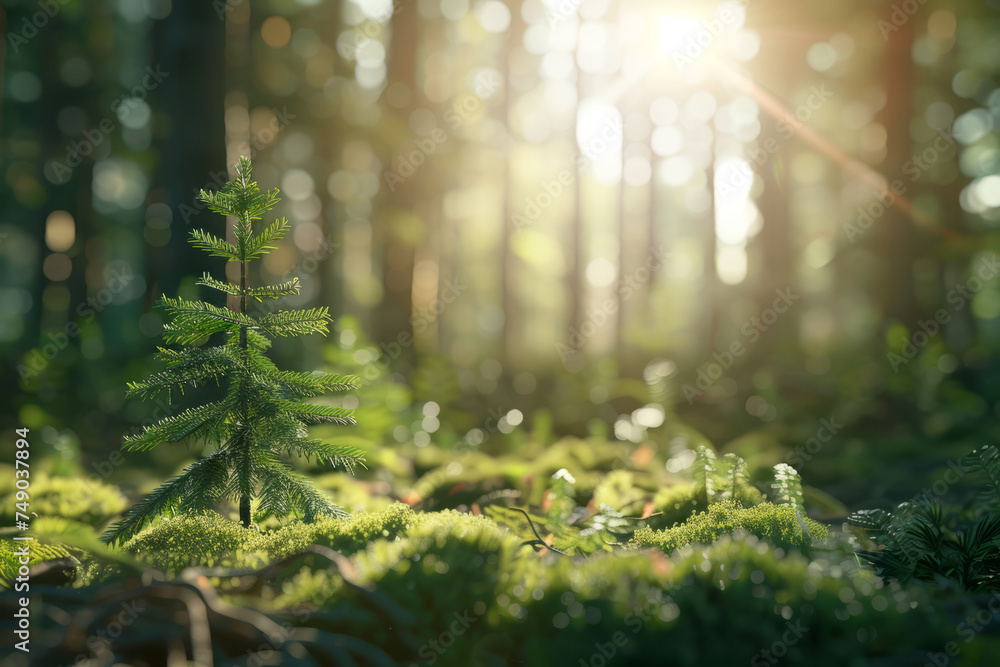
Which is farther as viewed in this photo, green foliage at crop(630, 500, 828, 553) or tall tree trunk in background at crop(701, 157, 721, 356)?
tall tree trunk in background at crop(701, 157, 721, 356)

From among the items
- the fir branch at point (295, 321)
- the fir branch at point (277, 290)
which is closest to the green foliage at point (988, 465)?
the fir branch at point (295, 321)

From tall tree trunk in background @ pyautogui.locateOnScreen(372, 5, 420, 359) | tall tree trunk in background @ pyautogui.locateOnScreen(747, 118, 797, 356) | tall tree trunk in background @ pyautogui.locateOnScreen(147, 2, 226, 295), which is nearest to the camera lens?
tall tree trunk in background @ pyautogui.locateOnScreen(147, 2, 226, 295)

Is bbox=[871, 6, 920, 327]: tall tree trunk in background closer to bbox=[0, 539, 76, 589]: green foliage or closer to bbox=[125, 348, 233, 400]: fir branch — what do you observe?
bbox=[125, 348, 233, 400]: fir branch

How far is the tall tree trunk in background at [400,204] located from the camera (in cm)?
1010

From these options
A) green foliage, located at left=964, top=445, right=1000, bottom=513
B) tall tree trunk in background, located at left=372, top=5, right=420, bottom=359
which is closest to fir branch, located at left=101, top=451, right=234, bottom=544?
green foliage, located at left=964, top=445, right=1000, bottom=513

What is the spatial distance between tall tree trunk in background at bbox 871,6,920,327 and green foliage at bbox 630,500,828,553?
8.52 meters

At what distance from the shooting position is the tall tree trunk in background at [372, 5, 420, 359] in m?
10.1

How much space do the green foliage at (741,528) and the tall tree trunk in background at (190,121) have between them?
4.71m

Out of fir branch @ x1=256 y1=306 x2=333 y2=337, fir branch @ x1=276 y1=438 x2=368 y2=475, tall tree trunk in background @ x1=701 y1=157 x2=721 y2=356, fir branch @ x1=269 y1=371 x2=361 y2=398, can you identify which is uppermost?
fir branch @ x1=256 y1=306 x2=333 y2=337

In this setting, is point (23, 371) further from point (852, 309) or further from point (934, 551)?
point (852, 309)

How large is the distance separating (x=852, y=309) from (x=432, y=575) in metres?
31.4

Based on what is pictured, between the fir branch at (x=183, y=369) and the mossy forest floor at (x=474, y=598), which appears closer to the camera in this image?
the mossy forest floor at (x=474, y=598)

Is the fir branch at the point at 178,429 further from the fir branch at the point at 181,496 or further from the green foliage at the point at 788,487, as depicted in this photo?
the green foliage at the point at 788,487

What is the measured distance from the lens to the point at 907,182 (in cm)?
900
